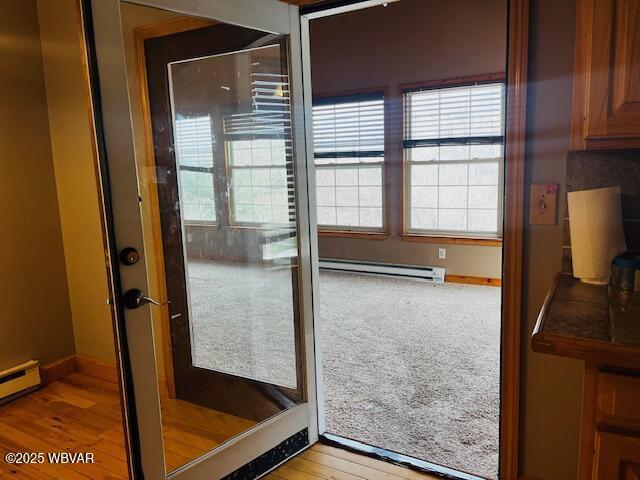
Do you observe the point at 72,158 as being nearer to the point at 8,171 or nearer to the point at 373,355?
the point at 8,171

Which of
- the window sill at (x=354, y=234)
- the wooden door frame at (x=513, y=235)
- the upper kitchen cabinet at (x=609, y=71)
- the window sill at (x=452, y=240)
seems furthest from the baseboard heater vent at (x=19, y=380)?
the window sill at (x=452, y=240)

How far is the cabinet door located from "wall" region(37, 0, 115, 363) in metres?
2.62

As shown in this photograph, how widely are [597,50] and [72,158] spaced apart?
2872 mm

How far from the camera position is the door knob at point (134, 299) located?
1581 millimetres

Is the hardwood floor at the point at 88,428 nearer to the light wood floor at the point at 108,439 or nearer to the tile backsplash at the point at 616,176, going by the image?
the light wood floor at the point at 108,439

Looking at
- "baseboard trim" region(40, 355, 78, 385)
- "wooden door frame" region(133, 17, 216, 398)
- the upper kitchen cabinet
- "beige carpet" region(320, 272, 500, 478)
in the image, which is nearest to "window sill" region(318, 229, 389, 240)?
"beige carpet" region(320, 272, 500, 478)

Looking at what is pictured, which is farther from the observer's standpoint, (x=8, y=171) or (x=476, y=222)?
(x=476, y=222)

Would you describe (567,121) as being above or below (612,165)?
above

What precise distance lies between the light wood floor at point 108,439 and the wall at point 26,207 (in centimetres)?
41

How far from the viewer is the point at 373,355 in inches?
139

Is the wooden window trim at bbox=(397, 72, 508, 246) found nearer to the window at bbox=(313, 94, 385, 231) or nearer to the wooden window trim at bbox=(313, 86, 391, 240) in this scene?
the wooden window trim at bbox=(313, 86, 391, 240)

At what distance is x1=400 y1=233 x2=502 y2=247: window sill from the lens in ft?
16.5

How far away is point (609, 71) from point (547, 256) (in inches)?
27.0

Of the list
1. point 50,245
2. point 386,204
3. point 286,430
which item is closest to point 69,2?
point 50,245
